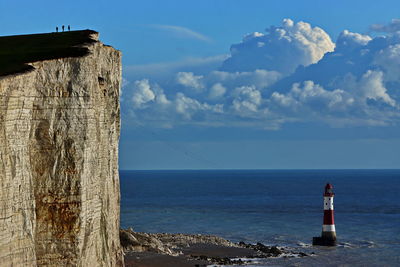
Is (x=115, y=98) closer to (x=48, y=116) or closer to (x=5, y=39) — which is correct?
(x=5, y=39)

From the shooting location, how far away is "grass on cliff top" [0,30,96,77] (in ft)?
90.5

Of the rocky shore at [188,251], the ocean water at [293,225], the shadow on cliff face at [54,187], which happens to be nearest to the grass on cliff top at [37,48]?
the shadow on cliff face at [54,187]

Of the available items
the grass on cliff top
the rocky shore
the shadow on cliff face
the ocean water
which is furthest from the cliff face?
the ocean water

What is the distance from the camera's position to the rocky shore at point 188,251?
47.9m

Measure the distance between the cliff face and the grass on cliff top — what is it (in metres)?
0.71

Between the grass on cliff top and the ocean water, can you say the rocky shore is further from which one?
the grass on cliff top

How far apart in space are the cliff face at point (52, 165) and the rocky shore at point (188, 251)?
17.3 meters

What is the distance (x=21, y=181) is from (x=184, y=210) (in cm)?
8723

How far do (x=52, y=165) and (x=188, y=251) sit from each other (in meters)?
31.2

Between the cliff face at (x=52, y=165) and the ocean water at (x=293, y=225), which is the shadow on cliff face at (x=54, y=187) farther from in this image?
the ocean water at (x=293, y=225)

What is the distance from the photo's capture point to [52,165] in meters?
25.9

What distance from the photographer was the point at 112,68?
34.3 m

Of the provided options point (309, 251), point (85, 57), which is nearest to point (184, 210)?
point (309, 251)

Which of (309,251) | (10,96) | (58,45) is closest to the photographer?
(10,96)
